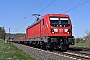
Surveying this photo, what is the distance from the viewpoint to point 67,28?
73.8 ft

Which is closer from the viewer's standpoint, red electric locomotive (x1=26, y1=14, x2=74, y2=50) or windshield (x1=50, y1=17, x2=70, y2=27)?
red electric locomotive (x1=26, y1=14, x2=74, y2=50)

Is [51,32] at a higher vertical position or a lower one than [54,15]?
lower

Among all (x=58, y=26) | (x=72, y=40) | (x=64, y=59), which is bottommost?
(x=64, y=59)

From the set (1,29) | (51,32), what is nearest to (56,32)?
(51,32)

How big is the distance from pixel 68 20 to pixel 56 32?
190 cm

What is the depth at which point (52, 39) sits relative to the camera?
21.7m

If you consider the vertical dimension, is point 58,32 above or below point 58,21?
below

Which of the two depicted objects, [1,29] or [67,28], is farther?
[1,29]

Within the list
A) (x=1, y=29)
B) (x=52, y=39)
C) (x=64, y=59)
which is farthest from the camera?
(x=1, y=29)

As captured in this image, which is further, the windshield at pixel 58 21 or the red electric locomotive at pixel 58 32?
the windshield at pixel 58 21

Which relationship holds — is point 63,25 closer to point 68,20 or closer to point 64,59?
point 68,20

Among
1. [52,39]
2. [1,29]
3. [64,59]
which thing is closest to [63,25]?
[52,39]

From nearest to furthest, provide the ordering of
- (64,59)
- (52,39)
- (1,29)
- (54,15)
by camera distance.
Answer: (64,59) < (52,39) < (54,15) < (1,29)

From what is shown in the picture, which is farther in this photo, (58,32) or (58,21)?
(58,21)
